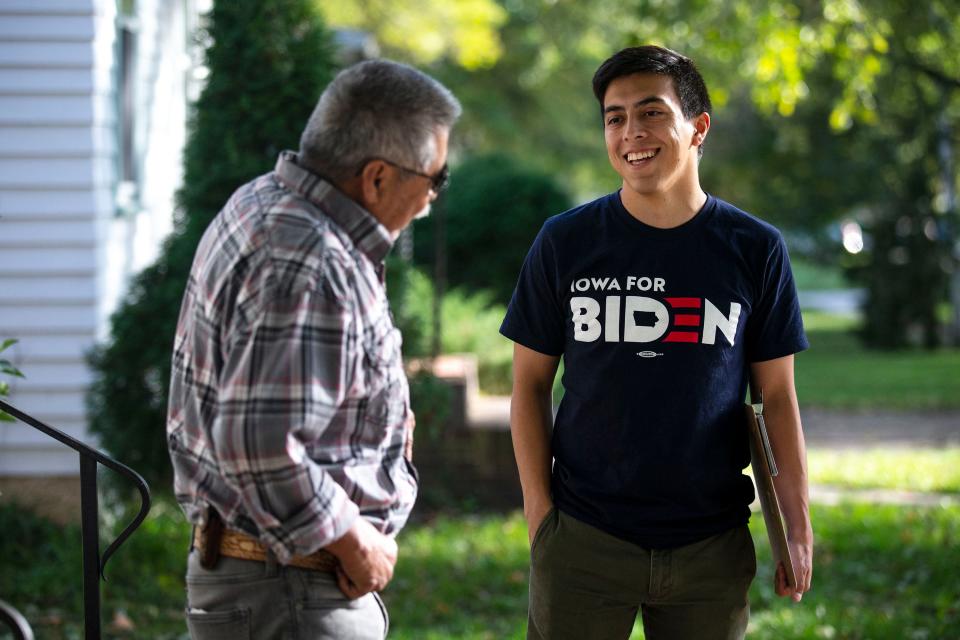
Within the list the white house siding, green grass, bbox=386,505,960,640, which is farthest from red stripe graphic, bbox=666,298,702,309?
the white house siding

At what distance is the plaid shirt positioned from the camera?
87.4 inches

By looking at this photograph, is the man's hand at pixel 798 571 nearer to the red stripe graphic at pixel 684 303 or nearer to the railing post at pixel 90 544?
the red stripe graphic at pixel 684 303

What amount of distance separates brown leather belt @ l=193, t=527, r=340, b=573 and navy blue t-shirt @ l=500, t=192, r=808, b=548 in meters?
0.79

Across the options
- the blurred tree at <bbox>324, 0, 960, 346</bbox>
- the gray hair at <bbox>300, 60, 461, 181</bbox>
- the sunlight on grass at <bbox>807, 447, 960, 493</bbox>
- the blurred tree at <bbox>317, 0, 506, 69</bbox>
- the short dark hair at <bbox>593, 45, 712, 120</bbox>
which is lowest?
the sunlight on grass at <bbox>807, 447, 960, 493</bbox>

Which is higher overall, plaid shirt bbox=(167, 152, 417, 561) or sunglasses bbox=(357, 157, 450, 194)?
sunglasses bbox=(357, 157, 450, 194)

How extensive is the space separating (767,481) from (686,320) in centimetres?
45

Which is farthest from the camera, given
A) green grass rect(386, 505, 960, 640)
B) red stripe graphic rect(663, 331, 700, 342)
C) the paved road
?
the paved road

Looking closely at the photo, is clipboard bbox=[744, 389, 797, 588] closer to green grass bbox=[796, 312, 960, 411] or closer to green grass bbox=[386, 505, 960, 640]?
green grass bbox=[386, 505, 960, 640]

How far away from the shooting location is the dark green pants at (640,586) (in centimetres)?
291

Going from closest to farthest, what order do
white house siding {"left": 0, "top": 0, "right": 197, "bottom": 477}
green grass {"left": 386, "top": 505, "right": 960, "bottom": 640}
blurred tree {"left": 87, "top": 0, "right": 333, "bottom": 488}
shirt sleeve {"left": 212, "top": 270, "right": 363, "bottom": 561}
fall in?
1. shirt sleeve {"left": 212, "top": 270, "right": 363, "bottom": 561}
2. green grass {"left": 386, "top": 505, "right": 960, "bottom": 640}
3. blurred tree {"left": 87, "top": 0, "right": 333, "bottom": 488}
4. white house siding {"left": 0, "top": 0, "right": 197, "bottom": 477}

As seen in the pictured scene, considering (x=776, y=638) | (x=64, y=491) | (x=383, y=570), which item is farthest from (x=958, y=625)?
(x=64, y=491)

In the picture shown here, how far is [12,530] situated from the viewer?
679 cm

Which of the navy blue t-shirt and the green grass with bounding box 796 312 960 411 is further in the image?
the green grass with bounding box 796 312 960 411

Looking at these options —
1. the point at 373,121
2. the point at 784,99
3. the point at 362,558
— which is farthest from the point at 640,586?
the point at 784,99
